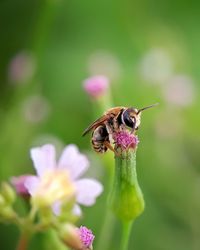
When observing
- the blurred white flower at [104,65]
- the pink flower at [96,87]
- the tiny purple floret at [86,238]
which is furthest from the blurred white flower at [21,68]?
the tiny purple floret at [86,238]

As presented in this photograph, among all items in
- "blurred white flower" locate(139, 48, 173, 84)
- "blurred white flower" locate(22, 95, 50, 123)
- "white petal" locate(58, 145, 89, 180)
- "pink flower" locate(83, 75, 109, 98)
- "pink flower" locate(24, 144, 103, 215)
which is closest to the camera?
"pink flower" locate(24, 144, 103, 215)

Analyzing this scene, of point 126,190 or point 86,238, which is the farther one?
point 126,190

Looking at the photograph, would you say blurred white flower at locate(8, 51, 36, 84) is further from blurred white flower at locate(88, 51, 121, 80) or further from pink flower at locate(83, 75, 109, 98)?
pink flower at locate(83, 75, 109, 98)

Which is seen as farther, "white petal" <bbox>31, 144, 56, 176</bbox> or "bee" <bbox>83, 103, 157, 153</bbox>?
"bee" <bbox>83, 103, 157, 153</bbox>

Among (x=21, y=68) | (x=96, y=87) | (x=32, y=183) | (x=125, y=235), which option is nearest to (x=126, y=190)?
(x=125, y=235)

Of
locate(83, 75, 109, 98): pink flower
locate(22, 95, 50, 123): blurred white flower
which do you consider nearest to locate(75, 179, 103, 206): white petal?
locate(83, 75, 109, 98): pink flower

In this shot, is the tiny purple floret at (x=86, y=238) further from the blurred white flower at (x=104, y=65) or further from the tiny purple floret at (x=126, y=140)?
the blurred white flower at (x=104, y=65)

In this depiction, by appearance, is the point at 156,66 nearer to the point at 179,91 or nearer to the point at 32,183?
the point at 179,91
